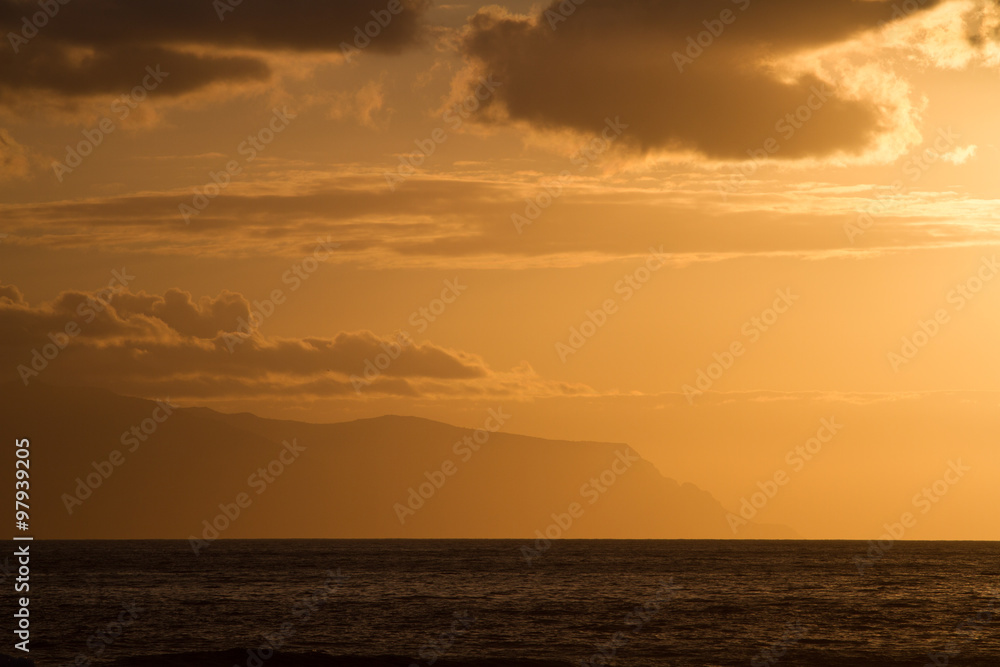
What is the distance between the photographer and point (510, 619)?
6869 cm

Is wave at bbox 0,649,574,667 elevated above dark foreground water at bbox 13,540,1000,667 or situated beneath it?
elevated above

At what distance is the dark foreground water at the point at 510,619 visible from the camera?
52750 mm

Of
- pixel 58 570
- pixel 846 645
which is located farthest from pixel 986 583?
pixel 58 570

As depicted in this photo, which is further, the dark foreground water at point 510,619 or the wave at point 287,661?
the dark foreground water at point 510,619

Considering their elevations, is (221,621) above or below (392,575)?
above

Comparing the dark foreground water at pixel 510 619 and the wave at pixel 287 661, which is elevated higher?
the wave at pixel 287 661

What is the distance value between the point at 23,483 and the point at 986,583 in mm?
95504

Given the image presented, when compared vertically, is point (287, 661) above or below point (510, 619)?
above

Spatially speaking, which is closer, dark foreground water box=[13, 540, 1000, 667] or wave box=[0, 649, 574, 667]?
wave box=[0, 649, 574, 667]

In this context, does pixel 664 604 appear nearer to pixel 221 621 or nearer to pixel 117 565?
pixel 221 621

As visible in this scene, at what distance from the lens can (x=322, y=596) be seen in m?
87.1

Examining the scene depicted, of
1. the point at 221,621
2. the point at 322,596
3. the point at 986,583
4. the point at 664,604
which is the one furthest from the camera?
the point at 986,583

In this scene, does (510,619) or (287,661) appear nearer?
(287,661)

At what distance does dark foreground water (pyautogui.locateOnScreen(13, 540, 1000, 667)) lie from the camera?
5275 centimetres
